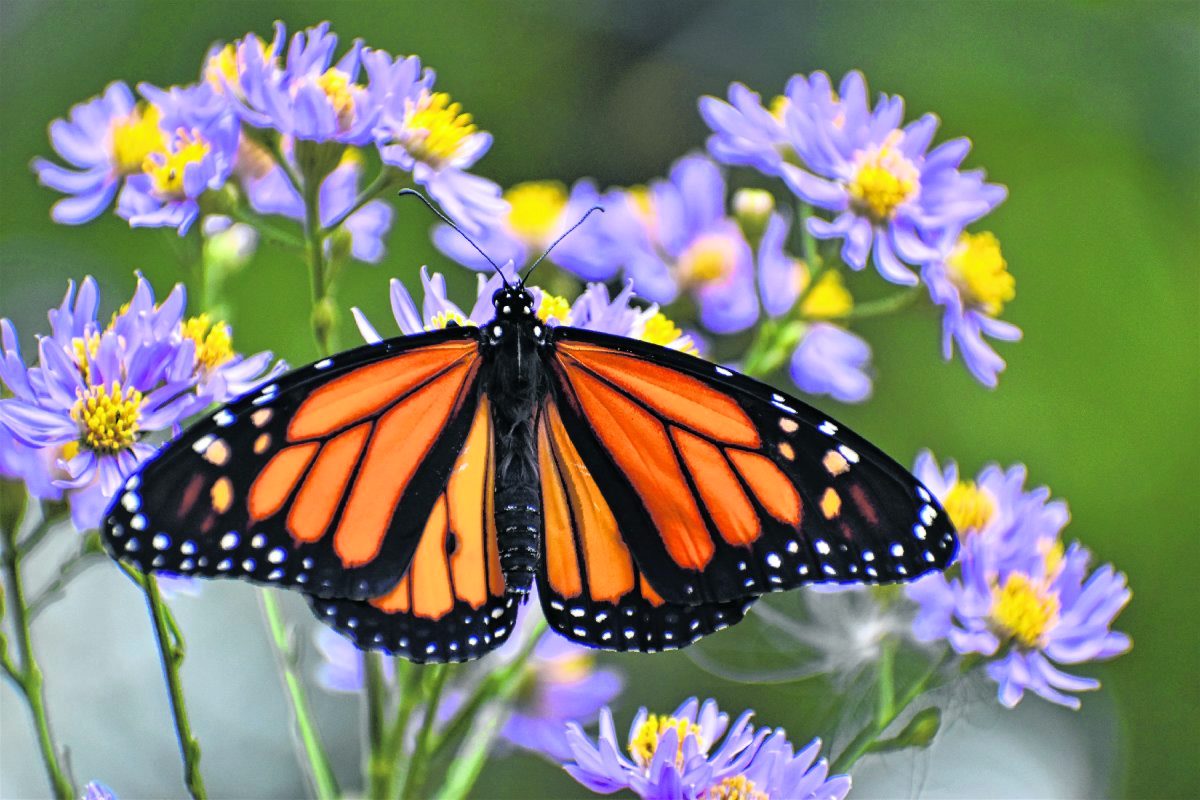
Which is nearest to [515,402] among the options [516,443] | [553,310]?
[516,443]

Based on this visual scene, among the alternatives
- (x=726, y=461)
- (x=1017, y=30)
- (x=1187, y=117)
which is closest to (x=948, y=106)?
(x=1017, y=30)

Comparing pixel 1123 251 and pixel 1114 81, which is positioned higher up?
pixel 1114 81

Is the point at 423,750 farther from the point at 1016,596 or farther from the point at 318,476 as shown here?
the point at 1016,596

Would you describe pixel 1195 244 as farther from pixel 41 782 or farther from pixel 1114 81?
pixel 41 782

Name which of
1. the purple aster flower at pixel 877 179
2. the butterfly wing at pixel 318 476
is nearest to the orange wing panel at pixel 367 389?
the butterfly wing at pixel 318 476

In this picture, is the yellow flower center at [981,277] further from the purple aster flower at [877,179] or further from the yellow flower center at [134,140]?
the yellow flower center at [134,140]

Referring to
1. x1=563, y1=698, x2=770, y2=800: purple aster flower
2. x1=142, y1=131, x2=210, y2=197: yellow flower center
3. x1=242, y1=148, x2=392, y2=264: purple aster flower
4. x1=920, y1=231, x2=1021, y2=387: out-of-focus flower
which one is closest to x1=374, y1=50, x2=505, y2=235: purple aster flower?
x1=242, y1=148, x2=392, y2=264: purple aster flower

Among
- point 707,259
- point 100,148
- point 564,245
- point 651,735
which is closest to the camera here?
point 651,735
